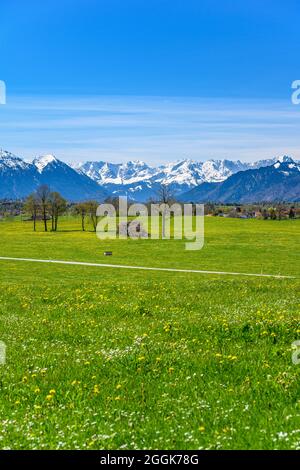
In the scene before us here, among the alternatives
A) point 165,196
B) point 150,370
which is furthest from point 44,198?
point 150,370

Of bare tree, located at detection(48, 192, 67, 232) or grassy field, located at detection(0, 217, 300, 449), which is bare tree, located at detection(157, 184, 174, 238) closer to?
bare tree, located at detection(48, 192, 67, 232)

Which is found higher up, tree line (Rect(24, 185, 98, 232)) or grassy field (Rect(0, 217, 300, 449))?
tree line (Rect(24, 185, 98, 232))

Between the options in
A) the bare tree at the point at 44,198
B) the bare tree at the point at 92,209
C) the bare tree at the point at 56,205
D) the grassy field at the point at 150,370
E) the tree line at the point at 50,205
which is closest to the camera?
the grassy field at the point at 150,370

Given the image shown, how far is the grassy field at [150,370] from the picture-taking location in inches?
380

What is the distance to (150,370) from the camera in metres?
13.6

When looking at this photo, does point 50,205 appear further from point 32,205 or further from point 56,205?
point 32,205

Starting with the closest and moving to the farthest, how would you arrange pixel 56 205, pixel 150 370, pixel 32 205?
pixel 150 370
pixel 56 205
pixel 32 205

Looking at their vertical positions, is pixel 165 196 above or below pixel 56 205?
above

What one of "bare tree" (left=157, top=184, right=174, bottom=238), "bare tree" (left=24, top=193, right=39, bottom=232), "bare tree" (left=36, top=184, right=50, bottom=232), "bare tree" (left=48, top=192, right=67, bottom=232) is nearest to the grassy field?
"bare tree" (left=157, top=184, right=174, bottom=238)

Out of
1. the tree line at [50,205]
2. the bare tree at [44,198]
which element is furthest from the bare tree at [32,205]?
the bare tree at [44,198]

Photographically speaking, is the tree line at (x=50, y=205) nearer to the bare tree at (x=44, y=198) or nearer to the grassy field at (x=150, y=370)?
the bare tree at (x=44, y=198)

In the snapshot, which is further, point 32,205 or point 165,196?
point 32,205

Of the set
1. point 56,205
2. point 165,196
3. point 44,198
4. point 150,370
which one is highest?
point 44,198

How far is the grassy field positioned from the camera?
9.65 metres
